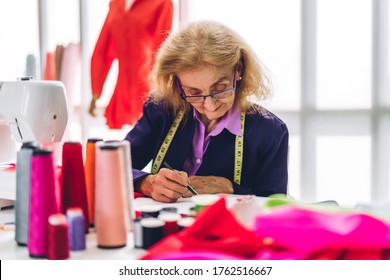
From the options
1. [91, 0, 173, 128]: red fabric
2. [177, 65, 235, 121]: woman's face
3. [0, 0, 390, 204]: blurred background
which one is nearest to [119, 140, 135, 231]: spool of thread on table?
[177, 65, 235, 121]: woman's face

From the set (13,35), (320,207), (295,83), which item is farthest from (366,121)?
(13,35)

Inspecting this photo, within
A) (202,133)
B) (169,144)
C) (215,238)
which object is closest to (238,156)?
(202,133)

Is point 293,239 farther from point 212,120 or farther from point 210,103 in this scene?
point 212,120

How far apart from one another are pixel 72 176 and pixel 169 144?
2.92 feet

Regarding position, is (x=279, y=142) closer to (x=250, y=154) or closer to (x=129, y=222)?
(x=250, y=154)

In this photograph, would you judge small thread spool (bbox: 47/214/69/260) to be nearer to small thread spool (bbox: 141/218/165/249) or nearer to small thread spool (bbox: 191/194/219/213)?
small thread spool (bbox: 141/218/165/249)

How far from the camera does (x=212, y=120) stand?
205cm

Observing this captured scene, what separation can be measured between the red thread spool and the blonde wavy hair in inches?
31.2

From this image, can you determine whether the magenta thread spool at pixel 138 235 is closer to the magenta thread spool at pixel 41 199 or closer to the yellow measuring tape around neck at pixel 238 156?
the magenta thread spool at pixel 41 199

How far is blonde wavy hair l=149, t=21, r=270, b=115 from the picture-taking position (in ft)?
6.14

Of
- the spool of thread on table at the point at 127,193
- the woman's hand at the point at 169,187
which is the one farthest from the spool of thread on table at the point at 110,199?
the woman's hand at the point at 169,187

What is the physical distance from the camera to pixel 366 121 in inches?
127
